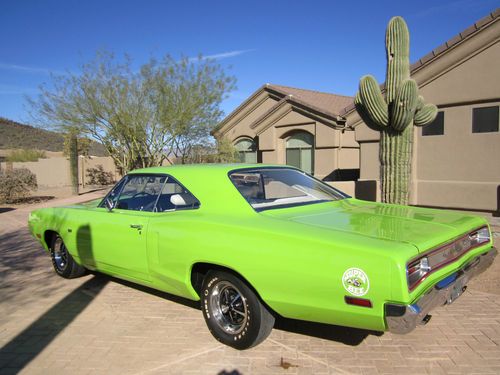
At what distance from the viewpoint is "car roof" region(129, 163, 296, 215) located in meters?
3.56

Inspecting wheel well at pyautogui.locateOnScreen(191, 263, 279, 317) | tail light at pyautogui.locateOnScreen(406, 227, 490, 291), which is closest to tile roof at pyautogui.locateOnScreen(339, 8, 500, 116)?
→ tail light at pyautogui.locateOnScreen(406, 227, 490, 291)

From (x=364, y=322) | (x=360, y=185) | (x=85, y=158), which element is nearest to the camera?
(x=364, y=322)

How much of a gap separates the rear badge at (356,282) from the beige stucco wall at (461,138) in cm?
872

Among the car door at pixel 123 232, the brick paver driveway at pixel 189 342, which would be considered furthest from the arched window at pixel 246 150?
the brick paver driveway at pixel 189 342

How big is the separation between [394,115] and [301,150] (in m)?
9.43

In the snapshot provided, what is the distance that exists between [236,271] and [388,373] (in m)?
1.33

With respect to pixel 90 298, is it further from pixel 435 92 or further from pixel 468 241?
pixel 435 92

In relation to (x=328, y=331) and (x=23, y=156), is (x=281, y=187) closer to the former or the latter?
(x=328, y=331)

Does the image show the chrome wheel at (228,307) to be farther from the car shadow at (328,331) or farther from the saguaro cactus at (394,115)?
the saguaro cactus at (394,115)

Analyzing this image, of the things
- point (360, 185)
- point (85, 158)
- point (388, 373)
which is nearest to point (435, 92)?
point (360, 185)

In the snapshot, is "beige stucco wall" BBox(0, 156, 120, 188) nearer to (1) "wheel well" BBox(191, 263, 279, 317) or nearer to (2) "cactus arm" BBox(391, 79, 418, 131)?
(2) "cactus arm" BBox(391, 79, 418, 131)

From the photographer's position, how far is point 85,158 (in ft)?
86.2

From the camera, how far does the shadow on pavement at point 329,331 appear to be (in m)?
3.63

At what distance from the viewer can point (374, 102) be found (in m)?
7.67
